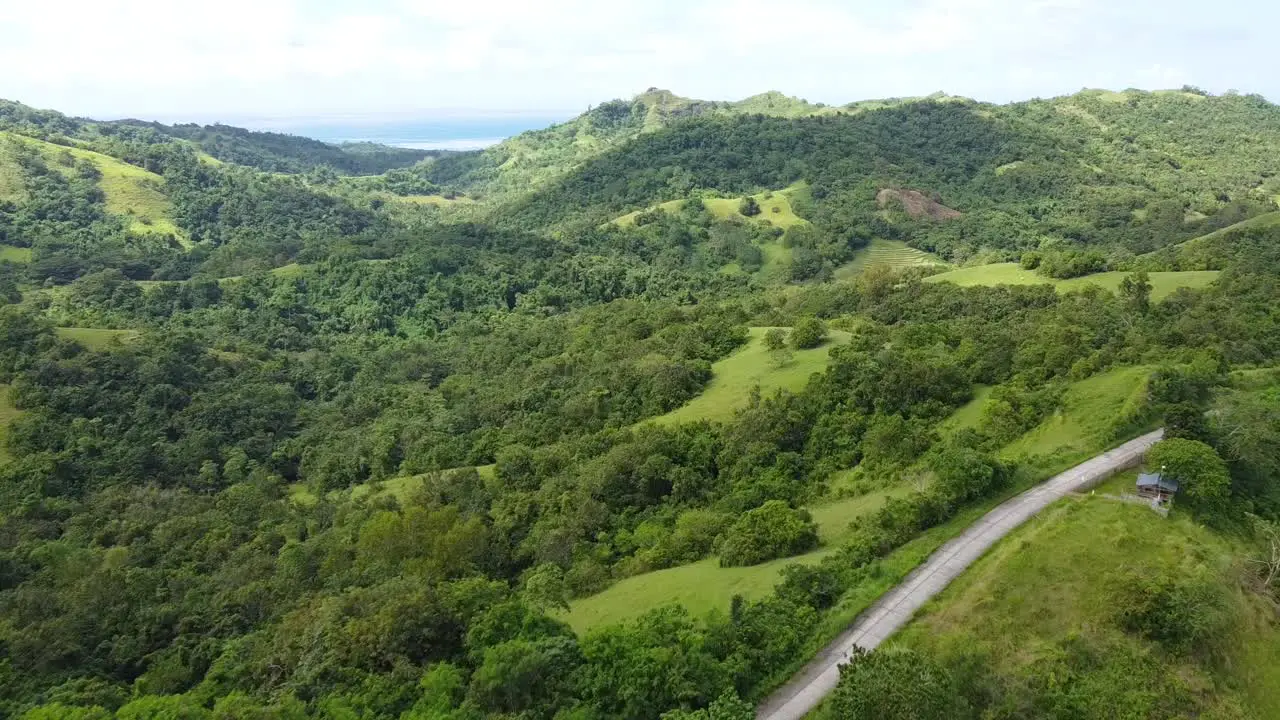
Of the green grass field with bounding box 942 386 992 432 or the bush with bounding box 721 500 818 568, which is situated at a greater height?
the green grass field with bounding box 942 386 992 432

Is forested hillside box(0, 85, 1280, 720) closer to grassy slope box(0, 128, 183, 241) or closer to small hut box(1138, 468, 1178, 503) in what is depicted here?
small hut box(1138, 468, 1178, 503)

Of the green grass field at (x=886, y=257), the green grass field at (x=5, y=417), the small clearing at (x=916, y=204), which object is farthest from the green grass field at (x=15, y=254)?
the small clearing at (x=916, y=204)

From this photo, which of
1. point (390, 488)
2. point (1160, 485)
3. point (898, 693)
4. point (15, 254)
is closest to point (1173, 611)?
point (1160, 485)

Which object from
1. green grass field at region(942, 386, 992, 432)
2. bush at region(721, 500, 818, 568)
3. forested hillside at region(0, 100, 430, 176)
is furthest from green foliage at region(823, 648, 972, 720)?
forested hillside at region(0, 100, 430, 176)

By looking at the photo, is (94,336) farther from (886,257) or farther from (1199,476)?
(886,257)

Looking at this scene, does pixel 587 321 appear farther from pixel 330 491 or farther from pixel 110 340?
pixel 110 340

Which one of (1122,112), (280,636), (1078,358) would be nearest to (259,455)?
(280,636)

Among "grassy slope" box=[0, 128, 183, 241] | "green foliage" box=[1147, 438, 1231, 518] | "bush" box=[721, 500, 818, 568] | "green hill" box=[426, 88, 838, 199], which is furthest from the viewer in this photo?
"green hill" box=[426, 88, 838, 199]

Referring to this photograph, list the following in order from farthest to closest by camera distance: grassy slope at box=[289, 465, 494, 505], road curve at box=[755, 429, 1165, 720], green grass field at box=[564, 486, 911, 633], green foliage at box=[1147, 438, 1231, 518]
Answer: grassy slope at box=[289, 465, 494, 505] → green grass field at box=[564, 486, 911, 633] → green foliage at box=[1147, 438, 1231, 518] → road curve at box=[755, 429, 1165, 720]
